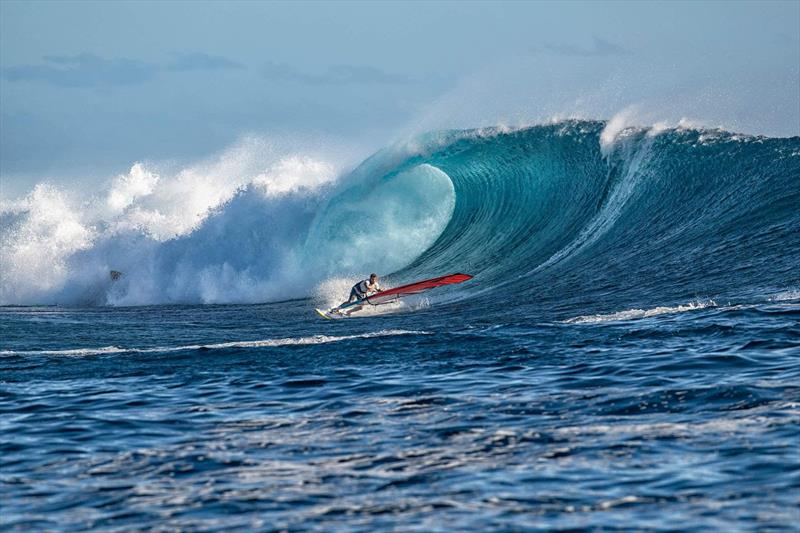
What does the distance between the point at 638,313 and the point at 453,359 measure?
3779mm

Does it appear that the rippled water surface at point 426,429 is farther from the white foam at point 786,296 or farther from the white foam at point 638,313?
the white foam at point 786,296

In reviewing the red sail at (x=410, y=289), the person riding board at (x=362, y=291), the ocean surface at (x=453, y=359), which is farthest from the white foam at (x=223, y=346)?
the red sail at (x=410, y=289)

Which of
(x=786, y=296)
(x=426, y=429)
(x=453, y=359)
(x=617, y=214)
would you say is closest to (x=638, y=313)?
(x=786, y=296)

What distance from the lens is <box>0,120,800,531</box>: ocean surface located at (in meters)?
6.73

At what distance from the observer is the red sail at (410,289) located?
64.8ft

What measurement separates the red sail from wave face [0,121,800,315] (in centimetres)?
32

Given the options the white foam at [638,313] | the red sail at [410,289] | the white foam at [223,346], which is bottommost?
the white foam at [638,313]

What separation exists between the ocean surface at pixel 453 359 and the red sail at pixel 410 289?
27 centimetres

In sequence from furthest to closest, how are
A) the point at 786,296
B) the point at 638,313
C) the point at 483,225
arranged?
1. the point at 483,225
2. the point at 638,313
3. the point at 786,296

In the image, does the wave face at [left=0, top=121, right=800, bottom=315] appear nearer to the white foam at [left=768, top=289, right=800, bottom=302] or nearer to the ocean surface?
the ocean surface

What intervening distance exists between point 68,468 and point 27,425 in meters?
1.78

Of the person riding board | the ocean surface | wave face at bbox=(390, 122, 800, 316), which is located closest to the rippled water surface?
the ocean surface

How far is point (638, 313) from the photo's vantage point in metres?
14.3

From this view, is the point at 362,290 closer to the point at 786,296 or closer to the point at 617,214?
the point at 617,214
